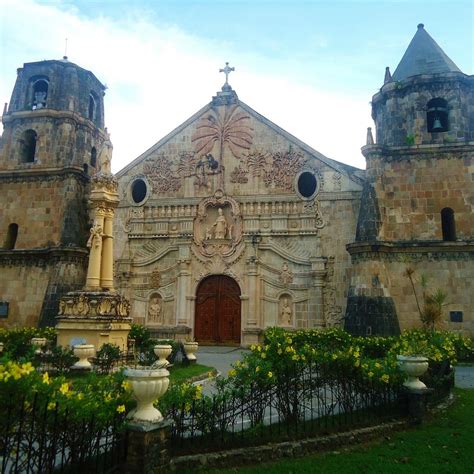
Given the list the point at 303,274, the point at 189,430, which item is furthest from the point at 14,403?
the point at 303,274

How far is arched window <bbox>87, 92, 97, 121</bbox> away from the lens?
24031 mm

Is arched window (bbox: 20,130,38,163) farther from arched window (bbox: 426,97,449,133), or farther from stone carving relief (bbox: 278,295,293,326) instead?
arched window (bbox: 426,97,449,133)

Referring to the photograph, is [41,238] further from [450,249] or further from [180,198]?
[450,249]

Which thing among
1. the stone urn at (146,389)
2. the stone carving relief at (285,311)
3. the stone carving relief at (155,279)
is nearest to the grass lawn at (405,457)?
the stone urn at (146,389)

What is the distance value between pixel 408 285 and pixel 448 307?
155 cm

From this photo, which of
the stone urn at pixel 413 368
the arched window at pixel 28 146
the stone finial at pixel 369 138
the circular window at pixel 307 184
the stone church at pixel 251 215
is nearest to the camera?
the stone urn at pixel 413 368

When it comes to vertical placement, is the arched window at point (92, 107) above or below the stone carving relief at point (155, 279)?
above

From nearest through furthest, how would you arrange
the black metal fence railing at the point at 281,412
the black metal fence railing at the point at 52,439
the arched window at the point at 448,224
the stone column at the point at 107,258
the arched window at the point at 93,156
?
1. the black metal fence railing at the point at 52,439
2. the black metal fence railing at the point at 281,412
3. the stone column at the point at 107,258
4. the arched window at the point at 448,224
5. the arched window at the point at 93,156

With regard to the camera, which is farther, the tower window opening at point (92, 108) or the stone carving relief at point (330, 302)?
the tower window opening at point (92, 108)

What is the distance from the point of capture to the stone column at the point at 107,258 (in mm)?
13633

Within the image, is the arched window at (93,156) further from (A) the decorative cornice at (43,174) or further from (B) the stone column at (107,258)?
(B) the stone column at (107,258)

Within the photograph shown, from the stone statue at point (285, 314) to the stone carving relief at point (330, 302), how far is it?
1446mm

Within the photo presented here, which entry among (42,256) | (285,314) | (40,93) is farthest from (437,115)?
(40,93)

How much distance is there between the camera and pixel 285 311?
19.1m
